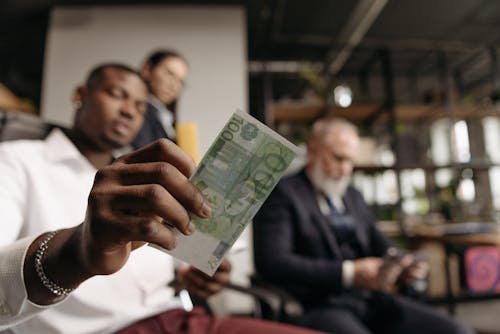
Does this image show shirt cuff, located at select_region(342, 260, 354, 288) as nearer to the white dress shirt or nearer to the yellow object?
the white dress shirt

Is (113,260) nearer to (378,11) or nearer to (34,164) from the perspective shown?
(34,164)

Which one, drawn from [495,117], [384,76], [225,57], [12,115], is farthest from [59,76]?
[495,117]

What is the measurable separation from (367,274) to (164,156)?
1113 millimetres

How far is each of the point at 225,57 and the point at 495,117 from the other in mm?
2403

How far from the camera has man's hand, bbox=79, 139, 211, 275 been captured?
374 millimetres

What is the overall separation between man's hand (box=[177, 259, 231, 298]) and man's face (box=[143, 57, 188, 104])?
754mm

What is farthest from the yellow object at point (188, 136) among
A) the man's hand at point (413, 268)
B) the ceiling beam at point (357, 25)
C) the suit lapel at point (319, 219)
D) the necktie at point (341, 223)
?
the ceiling beam at point (357, 25)

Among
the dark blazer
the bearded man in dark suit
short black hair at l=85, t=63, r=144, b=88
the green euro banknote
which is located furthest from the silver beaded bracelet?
the bearded man in dark suit

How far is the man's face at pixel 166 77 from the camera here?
144cm

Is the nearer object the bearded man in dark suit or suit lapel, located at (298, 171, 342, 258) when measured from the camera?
the bearded man in dark suit

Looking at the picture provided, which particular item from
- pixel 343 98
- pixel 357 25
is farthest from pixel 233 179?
pixel 357 25

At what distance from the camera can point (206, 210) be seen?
1.33ft

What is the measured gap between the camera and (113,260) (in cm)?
40

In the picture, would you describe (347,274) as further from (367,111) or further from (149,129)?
(367,111)
